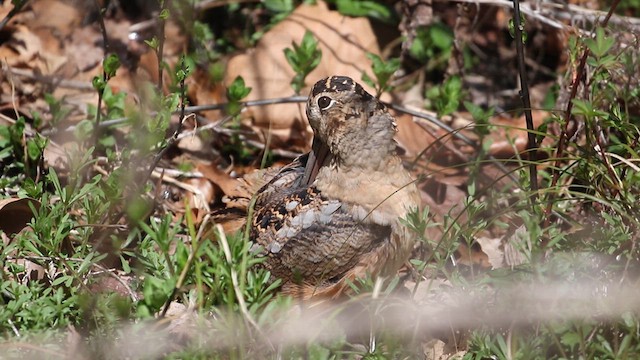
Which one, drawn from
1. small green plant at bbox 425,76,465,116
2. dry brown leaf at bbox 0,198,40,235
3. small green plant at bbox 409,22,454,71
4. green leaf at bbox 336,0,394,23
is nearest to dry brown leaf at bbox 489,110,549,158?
small green plant at bbox 425,76,465,116

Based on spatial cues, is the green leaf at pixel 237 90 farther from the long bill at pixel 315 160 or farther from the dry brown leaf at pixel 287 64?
the long bill at pixel 315 160

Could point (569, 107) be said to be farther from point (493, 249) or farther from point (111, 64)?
point (111, 64)

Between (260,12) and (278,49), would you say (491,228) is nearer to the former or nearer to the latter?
(278,49)

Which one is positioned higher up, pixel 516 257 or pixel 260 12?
pixel 260 12

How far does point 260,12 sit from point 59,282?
10.8ft

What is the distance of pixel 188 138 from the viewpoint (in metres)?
5.66

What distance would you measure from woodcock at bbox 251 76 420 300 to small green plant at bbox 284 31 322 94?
37.1 inches

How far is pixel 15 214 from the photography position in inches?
172

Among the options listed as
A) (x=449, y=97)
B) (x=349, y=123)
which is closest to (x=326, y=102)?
(x=349, y=123)

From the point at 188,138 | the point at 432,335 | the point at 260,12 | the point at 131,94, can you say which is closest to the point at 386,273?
the point at 432,335

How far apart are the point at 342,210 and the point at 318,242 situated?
0.20m

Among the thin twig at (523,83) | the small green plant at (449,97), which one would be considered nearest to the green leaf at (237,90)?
the small green plant at (449,97)

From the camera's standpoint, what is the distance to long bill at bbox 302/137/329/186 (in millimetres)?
4574

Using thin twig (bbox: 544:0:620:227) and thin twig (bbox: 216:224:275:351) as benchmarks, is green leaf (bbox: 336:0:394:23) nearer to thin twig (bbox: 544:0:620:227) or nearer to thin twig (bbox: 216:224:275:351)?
thin twig (bbox: 544:0:620:227)
